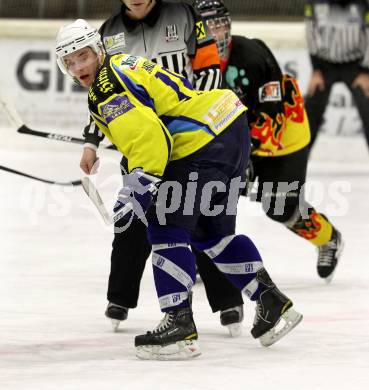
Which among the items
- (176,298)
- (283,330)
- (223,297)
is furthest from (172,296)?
(223,297)

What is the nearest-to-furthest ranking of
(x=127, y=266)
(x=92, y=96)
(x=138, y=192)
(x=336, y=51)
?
(x=138, y=192) → (x=92, y=96) → (x=127, y=266) → (x=336, y=51)

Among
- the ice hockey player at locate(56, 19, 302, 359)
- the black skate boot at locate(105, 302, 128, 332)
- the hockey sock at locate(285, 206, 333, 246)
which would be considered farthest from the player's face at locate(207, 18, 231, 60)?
the black skate boot at locate(105, 302, 128, 332)

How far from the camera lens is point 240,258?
3570 millimetres

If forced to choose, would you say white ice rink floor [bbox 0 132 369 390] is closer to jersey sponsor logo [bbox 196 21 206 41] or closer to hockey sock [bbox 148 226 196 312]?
hockey sock [bbox 148 226 196 312]

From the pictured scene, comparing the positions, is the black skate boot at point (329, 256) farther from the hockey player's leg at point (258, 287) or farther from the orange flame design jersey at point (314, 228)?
the hockey player's leg at point (258, 287)

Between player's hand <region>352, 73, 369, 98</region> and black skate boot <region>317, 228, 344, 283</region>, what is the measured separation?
354 centimetres

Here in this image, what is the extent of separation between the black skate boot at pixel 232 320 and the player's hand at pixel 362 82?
4.82 m

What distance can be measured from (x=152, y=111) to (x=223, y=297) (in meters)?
0.88

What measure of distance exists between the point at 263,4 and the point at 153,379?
29.8ft

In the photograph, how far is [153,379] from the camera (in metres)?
3.08

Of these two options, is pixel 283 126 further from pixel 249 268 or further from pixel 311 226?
pixel 249 268

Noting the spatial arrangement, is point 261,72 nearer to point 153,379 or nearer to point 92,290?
point 92,290

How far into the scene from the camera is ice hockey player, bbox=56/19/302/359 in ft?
10.8

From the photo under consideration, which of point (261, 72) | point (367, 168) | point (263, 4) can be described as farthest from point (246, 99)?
point (263, 4)
